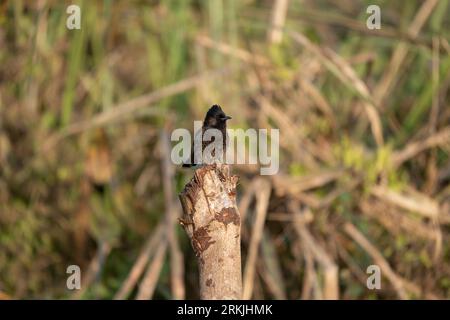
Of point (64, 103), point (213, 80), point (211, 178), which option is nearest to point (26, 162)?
point (64, 103)

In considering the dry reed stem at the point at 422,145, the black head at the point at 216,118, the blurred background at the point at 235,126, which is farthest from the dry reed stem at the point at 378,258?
the black head at the point at 216,118

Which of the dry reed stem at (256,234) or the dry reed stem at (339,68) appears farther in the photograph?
the dry reed stem at (339,68)

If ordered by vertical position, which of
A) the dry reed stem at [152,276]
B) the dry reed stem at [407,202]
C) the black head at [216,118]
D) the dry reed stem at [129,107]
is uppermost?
the dry reed stem at [129,107]

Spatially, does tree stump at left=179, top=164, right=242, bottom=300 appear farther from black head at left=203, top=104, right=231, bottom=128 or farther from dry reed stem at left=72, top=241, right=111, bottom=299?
dry reed stem at left=72, top=241, right=111, bottom=299

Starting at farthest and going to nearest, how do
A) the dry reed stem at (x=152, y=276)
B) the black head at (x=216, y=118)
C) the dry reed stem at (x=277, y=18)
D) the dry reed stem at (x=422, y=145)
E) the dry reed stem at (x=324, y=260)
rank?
the dry reed stem at (x=277, y=18) < the dry reed stem at (x=422, y=145) < the dry reed stem at (x=324, y=260) < the dry reed stem at (x=152, y=276) < the black head at (x=216, y=118)

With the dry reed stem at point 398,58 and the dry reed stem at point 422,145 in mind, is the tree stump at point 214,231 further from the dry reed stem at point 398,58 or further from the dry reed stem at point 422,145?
the dry reed stem at point 398,58

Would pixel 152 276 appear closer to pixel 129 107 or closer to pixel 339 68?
pixel 129 107

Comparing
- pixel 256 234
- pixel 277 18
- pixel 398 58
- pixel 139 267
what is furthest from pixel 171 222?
pixel 398 58
